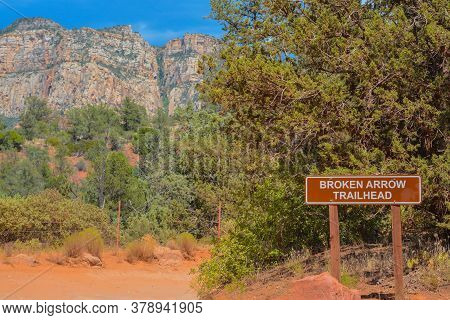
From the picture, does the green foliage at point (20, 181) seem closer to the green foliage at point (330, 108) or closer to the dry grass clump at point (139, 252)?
the dry grass clump at point (139, 252)

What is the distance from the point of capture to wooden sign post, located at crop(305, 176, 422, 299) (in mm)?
8984

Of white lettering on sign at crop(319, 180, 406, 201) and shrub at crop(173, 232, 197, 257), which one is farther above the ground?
white lettering on sign at crop(319, 180, 406, 201)

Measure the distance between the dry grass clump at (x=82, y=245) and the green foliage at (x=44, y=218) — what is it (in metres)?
2.78

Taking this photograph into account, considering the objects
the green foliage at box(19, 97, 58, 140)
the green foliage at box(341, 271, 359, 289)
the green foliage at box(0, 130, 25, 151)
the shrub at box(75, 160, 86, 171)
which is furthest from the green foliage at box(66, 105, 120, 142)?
the green foliage at box(341, 271, 359, 289)

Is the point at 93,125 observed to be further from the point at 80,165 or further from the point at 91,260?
the point at 91,260

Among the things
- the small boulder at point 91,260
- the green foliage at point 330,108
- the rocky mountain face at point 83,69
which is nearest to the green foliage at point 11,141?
the small boulder at point 91,260

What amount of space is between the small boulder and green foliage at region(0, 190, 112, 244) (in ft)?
13.6

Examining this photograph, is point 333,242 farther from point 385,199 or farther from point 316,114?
point 316,114

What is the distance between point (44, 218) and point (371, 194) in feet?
63.5

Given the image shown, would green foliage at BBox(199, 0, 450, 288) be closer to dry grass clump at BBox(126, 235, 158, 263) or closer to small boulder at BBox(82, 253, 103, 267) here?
small boulder at BBox(82, 253, 103, 267)

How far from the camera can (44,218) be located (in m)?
25.8

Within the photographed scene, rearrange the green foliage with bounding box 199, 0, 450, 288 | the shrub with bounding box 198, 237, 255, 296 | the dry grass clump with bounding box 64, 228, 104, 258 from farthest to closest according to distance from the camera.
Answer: the dry grass clump with bounding box 64, 228, 104, 258
the shrub with bounding box 198, 237, 255, 296
the green foliage with bounding box 199, 0, 450, 288

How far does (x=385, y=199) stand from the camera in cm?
908

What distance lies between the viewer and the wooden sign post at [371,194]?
898cm
